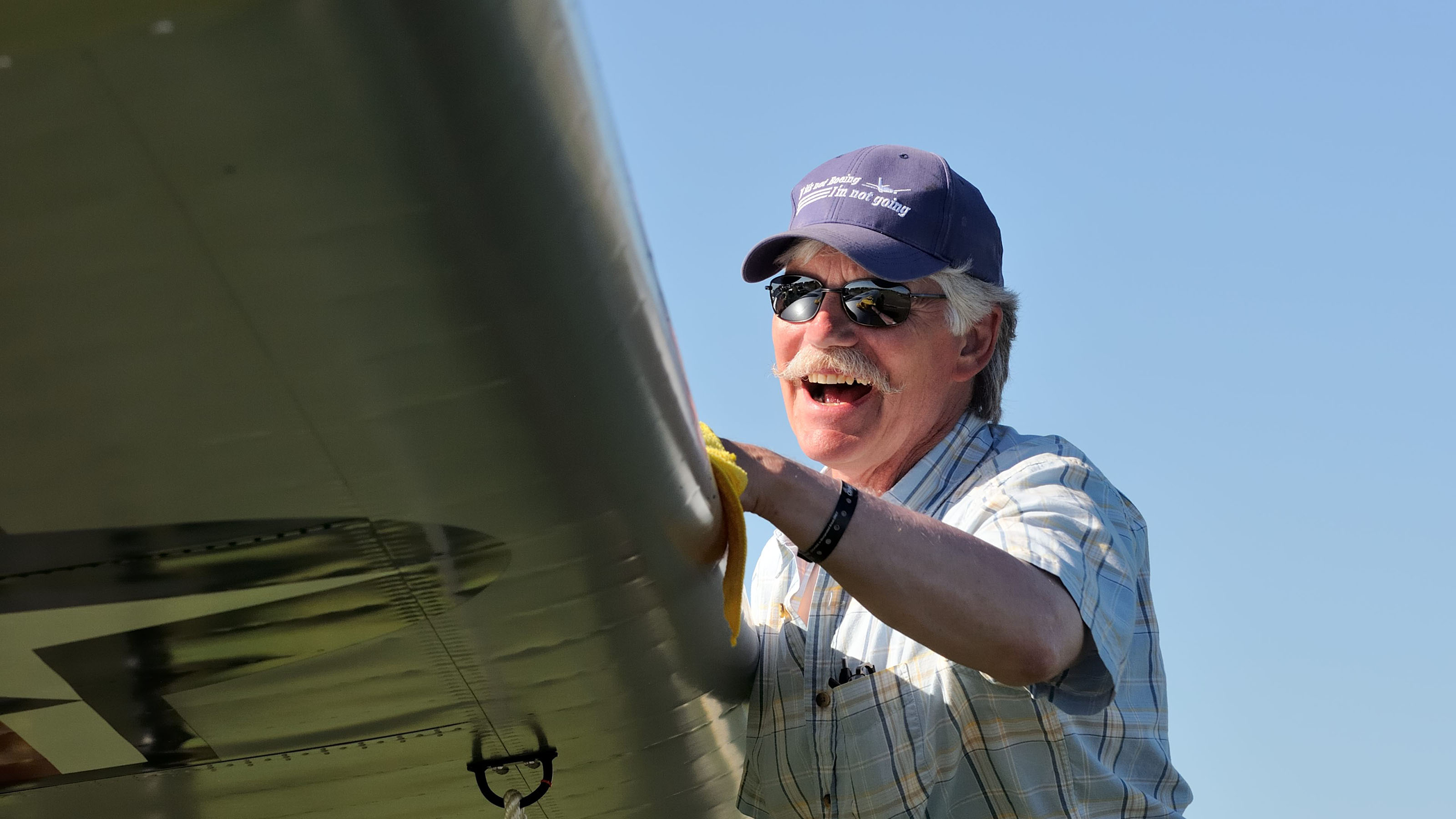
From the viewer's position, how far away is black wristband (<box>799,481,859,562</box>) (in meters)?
2.39

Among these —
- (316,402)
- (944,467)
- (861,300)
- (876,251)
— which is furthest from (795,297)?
(316,402)

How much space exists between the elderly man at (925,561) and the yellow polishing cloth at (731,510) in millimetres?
100

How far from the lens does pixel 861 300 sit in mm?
3492

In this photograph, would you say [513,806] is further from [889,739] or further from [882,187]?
[882,187]

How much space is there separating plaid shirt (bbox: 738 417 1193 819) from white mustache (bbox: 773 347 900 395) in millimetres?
406

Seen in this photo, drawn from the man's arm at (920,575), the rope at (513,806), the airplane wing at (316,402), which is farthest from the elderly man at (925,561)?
the rope at (513,806)

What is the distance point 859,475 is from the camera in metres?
3.69

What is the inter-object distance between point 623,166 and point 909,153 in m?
2.20

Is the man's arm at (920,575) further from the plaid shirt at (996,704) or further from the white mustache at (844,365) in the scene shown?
the white mustache at (844,365)

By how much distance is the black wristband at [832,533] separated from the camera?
2.39 metres

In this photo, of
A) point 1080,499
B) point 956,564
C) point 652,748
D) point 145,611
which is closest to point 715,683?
point 652,748

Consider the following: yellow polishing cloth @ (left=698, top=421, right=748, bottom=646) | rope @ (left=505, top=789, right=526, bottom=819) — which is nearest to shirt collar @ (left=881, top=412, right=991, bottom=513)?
yellow polishing cloth @ (left=698, top=421, right=748, bottom=646)

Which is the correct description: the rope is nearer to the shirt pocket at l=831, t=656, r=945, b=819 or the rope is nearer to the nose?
the shirt pocket at l=831, t=656, r=945, b=819

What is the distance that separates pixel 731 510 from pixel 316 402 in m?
0.93
